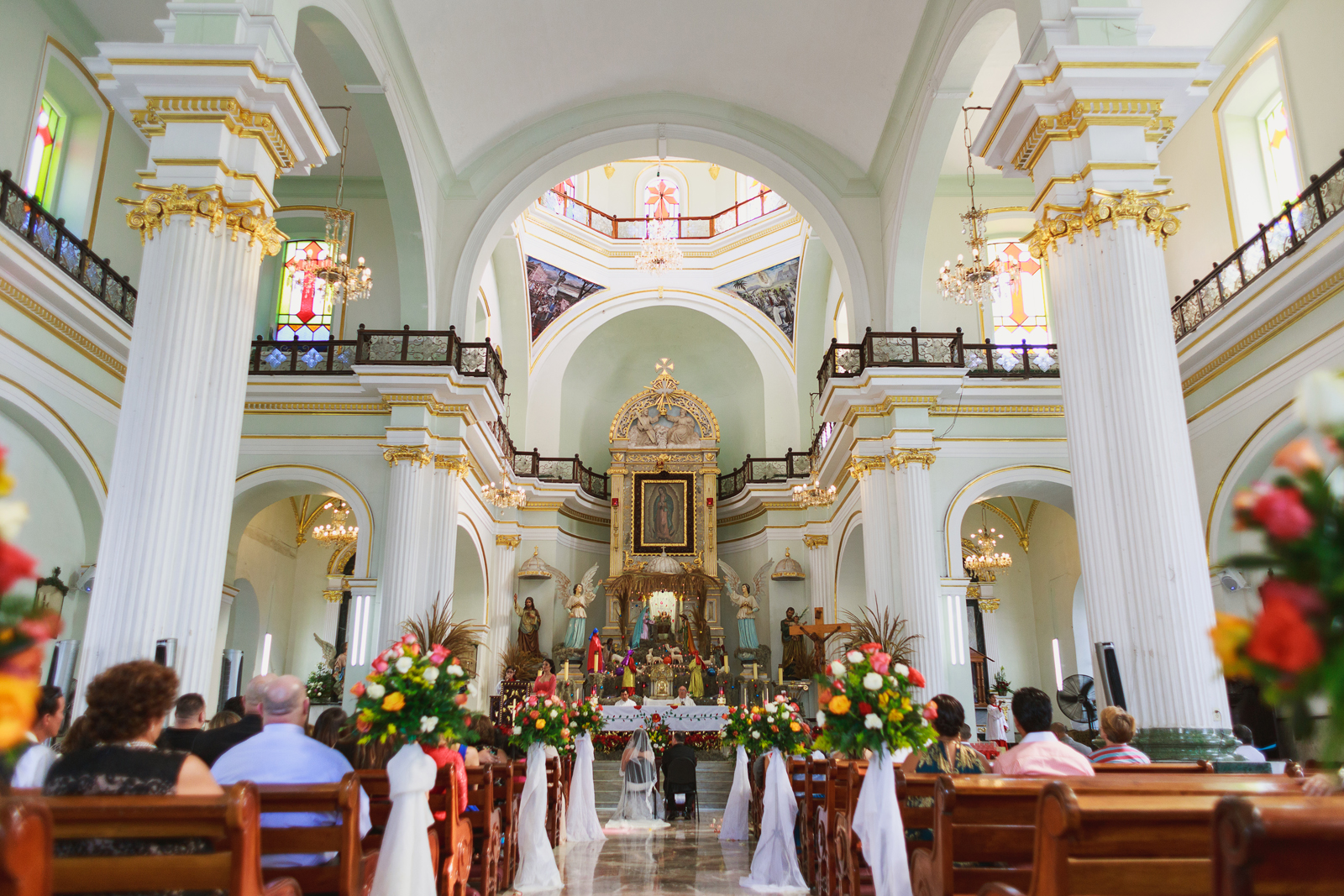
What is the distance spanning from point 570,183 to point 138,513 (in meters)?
18.8

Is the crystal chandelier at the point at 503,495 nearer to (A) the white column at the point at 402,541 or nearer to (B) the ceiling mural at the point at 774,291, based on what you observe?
(A) the white column at the point at 402,541

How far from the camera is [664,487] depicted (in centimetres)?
2356

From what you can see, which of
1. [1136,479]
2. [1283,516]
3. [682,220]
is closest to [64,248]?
[1136,479]

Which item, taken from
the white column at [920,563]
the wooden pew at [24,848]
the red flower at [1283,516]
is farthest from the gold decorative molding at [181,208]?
the white column at [920,563]

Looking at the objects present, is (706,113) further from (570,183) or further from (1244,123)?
(570,183)

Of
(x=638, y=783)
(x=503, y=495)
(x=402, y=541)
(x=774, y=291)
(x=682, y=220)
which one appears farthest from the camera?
(x=682, y=220)

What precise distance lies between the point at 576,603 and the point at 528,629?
115 cm

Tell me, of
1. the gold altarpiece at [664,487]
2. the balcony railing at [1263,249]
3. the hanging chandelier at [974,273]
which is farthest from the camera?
the gold altarpiece at [664,487]

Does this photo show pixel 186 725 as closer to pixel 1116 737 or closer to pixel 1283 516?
pixel 1116 737

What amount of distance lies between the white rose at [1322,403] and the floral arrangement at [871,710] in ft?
11.8

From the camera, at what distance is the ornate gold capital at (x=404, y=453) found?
1361 centimetres

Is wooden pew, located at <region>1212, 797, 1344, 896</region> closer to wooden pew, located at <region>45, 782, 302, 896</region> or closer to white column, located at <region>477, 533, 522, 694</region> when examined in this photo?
wooden pew, located at <region>45, 782, 302, 896</region>

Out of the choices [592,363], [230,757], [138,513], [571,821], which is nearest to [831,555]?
[592,363]

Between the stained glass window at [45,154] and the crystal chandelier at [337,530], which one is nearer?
the stained glass window at [45,154]
